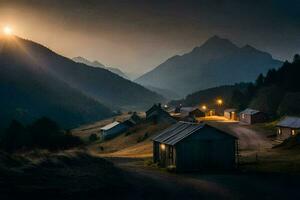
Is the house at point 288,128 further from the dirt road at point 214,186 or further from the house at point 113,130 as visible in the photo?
the house at point 113,130

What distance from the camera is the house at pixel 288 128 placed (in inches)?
3268

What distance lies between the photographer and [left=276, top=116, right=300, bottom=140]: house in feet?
272

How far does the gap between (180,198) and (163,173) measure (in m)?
15.5

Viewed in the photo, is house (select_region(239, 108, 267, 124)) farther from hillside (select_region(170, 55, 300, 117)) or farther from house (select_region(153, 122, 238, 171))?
house (select_region(153, 122, 238, 171))

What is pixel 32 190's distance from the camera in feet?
99.8

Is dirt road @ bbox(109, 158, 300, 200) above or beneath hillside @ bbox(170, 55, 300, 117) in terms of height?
beneath

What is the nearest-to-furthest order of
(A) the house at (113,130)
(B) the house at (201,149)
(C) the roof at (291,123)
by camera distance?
(B) the house at (201,149)
(C) the roof at (291,123)
(A) the house at (113,130)

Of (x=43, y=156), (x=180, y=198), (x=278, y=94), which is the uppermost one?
(x=278, y=94)

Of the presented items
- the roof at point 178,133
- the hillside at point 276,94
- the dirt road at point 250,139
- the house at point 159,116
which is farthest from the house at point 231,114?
the roof at point 178,133

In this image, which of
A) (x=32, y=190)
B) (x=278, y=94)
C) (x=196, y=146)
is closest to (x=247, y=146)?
(x=196, y=146)

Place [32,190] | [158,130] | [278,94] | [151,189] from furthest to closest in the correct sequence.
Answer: [278,94], [158,130], [151,189], [32,190]

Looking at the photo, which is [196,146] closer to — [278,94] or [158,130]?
[158,130]

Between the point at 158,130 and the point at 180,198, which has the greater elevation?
the point at 158,130

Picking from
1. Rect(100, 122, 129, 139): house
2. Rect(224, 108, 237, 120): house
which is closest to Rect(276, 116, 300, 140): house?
Rect(224, 108, 237, 120): house
